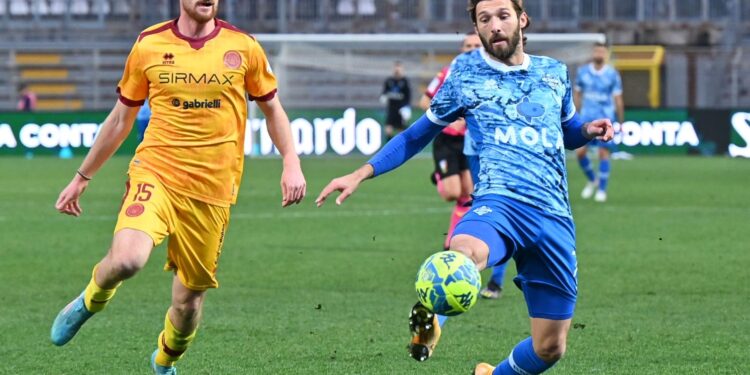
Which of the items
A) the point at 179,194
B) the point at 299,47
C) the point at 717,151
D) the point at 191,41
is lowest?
the point at 717,151

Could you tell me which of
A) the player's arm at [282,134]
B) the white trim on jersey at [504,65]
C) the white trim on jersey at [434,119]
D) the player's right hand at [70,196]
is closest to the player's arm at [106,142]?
the player's right hand at [70,196]

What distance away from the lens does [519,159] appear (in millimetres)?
6035

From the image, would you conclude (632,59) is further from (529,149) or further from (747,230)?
(529,149)

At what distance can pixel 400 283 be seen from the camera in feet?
38.1

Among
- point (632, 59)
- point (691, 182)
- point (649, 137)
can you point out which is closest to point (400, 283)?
point (691, 182)

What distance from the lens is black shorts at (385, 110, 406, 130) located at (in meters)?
32.6

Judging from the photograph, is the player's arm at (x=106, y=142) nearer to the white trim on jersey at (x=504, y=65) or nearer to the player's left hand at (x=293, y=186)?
the player's left hand at (x=293, y=186)

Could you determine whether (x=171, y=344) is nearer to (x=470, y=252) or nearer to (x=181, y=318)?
(x=181, y=318)

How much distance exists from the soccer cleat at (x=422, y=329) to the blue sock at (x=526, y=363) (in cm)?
76

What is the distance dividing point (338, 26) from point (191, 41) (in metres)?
30.7

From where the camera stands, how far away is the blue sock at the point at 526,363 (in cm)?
620

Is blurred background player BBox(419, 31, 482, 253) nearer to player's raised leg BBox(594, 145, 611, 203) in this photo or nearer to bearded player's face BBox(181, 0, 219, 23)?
bearded player's face BBox(181, 0, 219, 23)

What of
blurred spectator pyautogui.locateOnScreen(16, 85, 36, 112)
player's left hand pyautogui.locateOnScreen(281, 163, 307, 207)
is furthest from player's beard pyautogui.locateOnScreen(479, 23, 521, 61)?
blurred spectator pyautogui.locateOnScreen(16, 85, 36, 112)

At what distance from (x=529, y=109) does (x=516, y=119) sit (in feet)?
0.27
